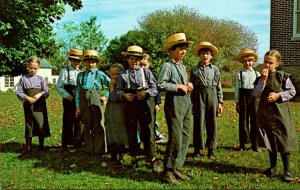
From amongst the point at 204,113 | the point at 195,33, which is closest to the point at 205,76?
the point at 204,113

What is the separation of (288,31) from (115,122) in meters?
13.4

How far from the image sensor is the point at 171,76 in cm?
657

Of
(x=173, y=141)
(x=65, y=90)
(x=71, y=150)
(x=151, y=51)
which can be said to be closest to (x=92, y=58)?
(x=65, y=90)

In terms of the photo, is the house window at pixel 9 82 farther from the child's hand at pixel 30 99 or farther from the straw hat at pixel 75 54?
the straw hat at pixel 75 54

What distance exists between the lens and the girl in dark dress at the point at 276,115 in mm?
6621

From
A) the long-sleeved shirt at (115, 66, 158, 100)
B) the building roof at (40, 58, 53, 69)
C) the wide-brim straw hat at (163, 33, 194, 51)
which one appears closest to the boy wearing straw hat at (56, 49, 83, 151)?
the long-sleeved shirt at (115, 66, 158, 100)

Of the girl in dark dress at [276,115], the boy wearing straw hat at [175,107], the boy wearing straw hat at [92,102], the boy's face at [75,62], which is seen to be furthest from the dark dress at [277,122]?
the boy's face at [75,62]

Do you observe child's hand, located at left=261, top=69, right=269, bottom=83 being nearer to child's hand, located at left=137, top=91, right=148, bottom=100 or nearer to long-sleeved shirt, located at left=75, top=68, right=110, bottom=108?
child's hand, located at left=137, top=91, right=148, bottom=100

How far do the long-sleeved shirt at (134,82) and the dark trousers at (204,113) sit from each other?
1.15 metres

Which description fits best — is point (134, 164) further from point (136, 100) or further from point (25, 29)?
point (25, 29)

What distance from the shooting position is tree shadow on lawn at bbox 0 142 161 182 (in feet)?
22.7

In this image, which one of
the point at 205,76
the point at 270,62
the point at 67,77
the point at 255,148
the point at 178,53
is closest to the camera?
the point at 178,53

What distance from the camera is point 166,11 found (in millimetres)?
46125

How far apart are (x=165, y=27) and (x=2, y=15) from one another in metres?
29.5
